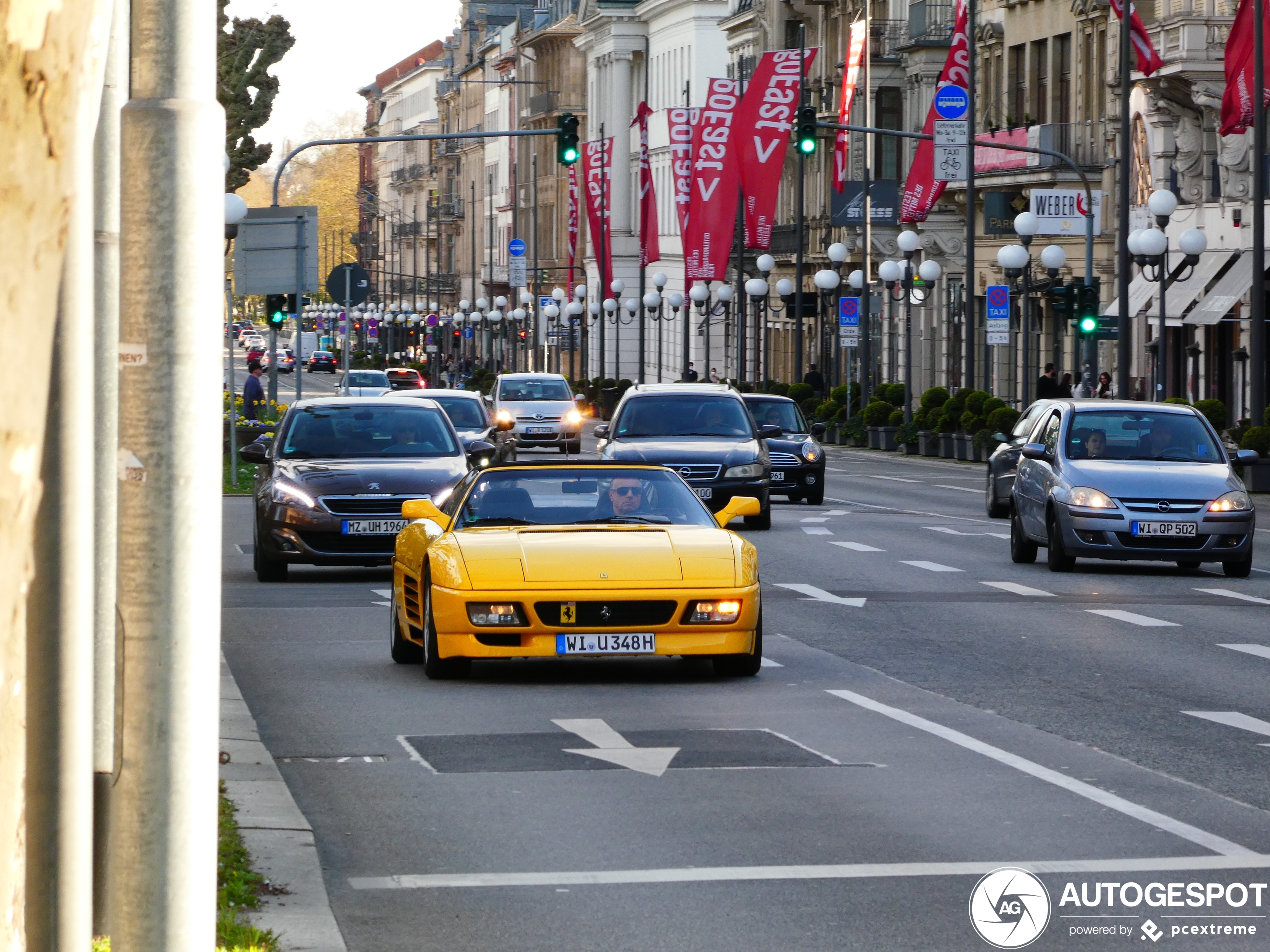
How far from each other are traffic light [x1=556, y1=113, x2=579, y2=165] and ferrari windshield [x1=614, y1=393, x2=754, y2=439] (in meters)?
5.99

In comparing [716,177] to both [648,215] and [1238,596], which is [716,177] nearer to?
[648,215]

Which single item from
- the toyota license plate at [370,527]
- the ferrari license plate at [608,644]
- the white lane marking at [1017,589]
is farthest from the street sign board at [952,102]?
the ferrari license plate at [608,644]

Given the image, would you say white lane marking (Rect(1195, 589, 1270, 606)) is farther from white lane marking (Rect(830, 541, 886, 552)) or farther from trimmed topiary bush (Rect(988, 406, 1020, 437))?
trimmed topiary bush (Rect(988, 406, 1020, 437))

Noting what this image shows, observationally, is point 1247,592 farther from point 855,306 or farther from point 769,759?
point 855,306

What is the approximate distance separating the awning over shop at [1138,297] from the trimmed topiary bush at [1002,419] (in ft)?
27.7

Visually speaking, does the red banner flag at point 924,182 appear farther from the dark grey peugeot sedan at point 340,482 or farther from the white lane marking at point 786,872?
the white lane marking at point 786,872

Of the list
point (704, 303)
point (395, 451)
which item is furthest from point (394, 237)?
point (395, 451)

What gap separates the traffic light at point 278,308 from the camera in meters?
38.3

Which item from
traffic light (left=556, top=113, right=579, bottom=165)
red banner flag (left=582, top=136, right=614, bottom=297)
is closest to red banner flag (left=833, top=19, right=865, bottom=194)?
red banner flag (left=582, top=136, right=614, bottom=297)

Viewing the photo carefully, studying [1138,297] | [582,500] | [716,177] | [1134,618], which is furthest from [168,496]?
[716,177]

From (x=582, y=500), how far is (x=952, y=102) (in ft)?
129

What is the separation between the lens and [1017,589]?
2058 centimetres

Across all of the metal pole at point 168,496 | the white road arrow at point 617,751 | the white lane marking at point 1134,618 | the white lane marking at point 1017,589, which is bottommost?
the white lane marking at point 1017,589

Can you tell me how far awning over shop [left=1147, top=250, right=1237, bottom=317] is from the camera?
175 feet
